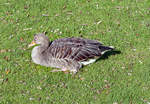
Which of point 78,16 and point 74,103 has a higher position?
point 78,16

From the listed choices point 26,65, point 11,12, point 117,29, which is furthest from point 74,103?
point 11,12

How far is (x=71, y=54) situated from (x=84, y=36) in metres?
2.12

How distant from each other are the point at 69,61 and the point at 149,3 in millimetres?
5913

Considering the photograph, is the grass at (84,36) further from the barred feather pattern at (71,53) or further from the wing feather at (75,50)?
the wing feather at (75,50)

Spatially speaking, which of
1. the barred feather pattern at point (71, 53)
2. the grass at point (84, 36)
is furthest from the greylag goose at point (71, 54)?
the grass at point (84, 36)

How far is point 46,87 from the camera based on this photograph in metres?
7.70

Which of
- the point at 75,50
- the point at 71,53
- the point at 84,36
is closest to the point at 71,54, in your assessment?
the point at 71,53

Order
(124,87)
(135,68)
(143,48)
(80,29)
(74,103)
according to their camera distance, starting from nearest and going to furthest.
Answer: (74,103)
(124,87)
(135,68)
(143,48)
(80,29)

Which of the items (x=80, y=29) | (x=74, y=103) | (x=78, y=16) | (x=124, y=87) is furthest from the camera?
(x=78, y=16)

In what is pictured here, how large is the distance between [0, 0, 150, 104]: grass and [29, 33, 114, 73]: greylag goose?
28 cm

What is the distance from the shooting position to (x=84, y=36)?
10016mm

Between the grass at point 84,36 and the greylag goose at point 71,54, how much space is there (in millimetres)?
284

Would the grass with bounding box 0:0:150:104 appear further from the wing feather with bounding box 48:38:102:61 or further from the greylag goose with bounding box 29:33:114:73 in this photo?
the wing feather with bounding box 48:38:102:61

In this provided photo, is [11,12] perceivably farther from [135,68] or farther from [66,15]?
[135,68]
